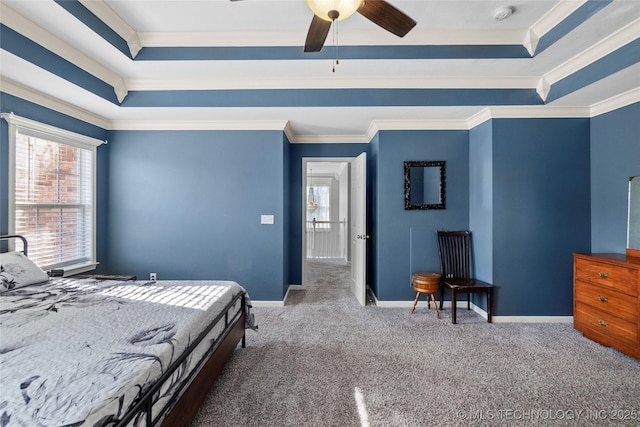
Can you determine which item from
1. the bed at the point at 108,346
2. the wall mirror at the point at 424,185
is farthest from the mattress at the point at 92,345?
the wall mirror at the point at 424,185

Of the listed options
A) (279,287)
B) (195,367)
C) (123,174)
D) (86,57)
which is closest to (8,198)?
(123,174)

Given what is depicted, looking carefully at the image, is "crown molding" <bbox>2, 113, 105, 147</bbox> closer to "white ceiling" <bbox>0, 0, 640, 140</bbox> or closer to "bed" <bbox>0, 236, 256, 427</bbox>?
"white ceiling" <bbox>0, 0, 640, 140</bbox>

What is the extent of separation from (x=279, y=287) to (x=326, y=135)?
8.30ft

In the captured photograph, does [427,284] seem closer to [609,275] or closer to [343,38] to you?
[609,275]

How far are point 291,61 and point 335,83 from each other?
1.99 feet

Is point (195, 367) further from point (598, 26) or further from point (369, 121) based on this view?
point (598, 26)

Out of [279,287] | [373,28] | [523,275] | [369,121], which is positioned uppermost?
[373,28]

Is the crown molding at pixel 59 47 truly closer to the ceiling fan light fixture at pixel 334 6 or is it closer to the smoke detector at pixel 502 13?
the ceiling fan light fixture at pixel 334 6

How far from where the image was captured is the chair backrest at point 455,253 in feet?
12.0

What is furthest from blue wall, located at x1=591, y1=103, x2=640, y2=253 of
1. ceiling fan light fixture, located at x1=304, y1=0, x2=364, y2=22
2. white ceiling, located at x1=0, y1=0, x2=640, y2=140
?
ceiling fan light fixture, located at x1=304, y1=0, x2=364, y2=22

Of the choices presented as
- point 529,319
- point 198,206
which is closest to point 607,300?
point 529,319

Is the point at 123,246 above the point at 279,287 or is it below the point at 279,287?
above

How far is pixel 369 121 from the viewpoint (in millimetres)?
3777

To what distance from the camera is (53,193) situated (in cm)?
314
